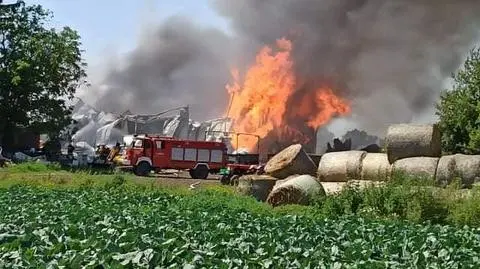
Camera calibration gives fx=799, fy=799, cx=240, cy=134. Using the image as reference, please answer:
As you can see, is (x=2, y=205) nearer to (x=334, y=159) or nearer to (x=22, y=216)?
(x=22, y=216)

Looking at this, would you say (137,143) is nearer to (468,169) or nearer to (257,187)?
(257,187)

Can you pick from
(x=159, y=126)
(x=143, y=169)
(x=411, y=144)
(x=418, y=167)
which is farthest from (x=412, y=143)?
(x=159, y=126)

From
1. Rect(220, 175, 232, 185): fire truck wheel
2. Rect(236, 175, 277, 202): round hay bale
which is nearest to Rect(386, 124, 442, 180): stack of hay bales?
Rect(236, 175, 277, 202): round hay bale

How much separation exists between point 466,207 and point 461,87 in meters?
14.2

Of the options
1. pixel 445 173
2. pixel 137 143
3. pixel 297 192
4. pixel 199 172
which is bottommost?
pixel 297 192

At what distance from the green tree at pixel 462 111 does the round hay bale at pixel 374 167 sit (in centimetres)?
620

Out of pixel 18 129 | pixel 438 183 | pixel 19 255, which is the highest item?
pixel 18 129

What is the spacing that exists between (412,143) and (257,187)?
421cm

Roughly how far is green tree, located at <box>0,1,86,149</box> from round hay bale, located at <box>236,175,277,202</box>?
2951cm

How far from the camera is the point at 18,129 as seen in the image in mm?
50625

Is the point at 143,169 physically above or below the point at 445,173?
above

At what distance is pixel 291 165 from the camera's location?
22.2 metres

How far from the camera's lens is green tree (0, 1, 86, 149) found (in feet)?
159

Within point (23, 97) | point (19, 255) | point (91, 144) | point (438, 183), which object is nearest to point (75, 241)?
point (19, 255)
